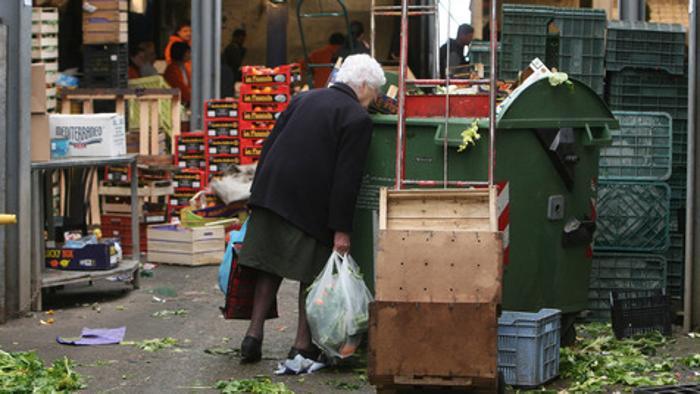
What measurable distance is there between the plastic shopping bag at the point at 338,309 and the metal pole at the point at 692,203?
99.2 inches

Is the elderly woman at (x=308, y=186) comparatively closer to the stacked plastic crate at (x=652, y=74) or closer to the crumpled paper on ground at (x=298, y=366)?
the crumpled paper on ground at (x=298, y=366)

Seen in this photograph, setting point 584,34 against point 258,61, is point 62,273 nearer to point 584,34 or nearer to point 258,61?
point 584,34

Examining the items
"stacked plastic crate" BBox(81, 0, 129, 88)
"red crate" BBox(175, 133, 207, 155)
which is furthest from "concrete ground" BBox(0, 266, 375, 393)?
"stacked plastic crate" BBox(81, 0, 129, 88)

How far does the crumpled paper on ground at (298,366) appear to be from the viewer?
8422 millimetres

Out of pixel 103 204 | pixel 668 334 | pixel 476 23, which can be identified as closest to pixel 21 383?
pixel 668 334

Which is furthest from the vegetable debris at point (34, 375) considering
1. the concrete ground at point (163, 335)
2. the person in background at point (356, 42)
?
the person in background at point (356, 42)

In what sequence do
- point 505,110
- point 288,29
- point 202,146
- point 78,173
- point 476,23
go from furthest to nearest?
point 288,29 → point 476,23 → point 202,146 → point 78,173 → point 505,110

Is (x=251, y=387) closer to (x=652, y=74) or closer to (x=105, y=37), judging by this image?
(x=652, y=74)

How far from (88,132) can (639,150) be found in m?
4.31

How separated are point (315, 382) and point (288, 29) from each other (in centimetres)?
1479

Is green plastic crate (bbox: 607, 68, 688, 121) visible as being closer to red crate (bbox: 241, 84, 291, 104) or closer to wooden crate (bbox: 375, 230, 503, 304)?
wooden crate (bbox: 375, 230, 503, 304)

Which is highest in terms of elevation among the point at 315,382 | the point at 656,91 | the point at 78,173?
the point at 656,91

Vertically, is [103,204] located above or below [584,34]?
below

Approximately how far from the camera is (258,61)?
2273 centimetres
